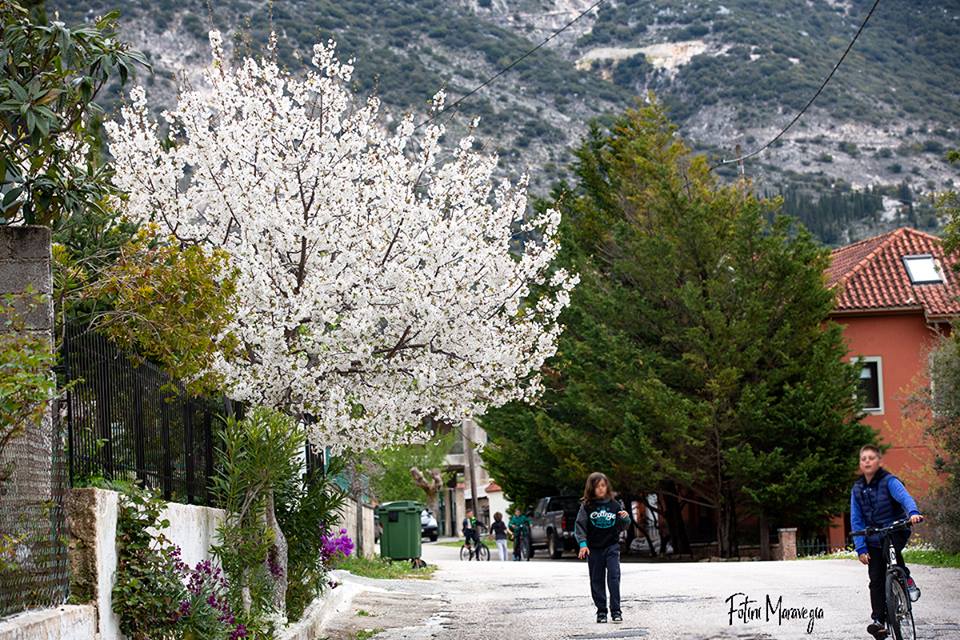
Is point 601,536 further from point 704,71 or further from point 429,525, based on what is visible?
point 704,71

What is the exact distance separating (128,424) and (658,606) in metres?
7.90

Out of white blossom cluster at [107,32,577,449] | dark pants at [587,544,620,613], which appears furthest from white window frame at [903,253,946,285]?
dark pants at [587,544,620,613]

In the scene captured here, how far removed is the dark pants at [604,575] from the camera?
45.6 feet

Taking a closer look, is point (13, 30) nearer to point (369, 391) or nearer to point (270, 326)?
point (270, 326)

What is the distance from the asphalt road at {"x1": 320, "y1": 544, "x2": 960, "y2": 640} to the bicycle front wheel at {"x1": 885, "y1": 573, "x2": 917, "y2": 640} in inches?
26.4

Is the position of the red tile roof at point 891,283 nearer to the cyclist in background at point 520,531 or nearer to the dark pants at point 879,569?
the cyclist in background at point 520,531

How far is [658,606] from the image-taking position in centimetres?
1555

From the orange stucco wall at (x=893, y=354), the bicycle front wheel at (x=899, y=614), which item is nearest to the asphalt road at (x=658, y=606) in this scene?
the bicycle front wheel at (x=899, y=614)

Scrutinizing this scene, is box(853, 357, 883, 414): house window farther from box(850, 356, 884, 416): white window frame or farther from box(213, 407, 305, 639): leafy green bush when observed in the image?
box(213, 407, 305, 639): leafy green bush

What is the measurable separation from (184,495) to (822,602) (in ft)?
23.9

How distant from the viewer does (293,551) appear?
14477mm

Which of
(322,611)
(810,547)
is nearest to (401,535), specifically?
(810,547)


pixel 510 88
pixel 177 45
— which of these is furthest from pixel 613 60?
pixel 177 45

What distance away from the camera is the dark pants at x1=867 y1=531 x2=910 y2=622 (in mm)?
10438
